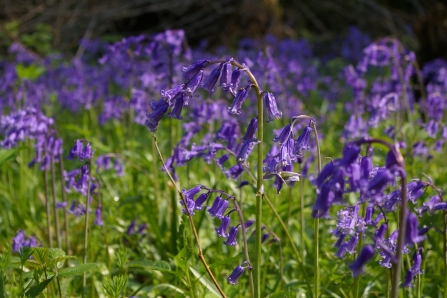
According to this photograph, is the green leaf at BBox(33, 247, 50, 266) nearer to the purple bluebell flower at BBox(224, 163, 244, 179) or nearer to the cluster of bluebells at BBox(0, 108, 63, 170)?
the purple bluebell flower at BBox(224, 163, 244, 179)

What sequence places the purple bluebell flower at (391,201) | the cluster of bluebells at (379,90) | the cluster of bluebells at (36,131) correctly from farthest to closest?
1. the cluster of bluebells at (379,90)
2. the cluster of bluebells at (36,131)
3. the purple bluebell flower at (391,201)

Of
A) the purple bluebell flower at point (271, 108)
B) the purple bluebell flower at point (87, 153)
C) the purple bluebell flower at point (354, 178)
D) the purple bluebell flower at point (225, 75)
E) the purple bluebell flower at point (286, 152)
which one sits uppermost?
the purple bluebell flower at point (225, 75)

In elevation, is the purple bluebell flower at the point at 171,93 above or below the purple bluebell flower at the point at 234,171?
above

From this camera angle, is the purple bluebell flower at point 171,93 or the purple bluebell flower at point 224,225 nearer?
the purple bluebell flower at point 171,93

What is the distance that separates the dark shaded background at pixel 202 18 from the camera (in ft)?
47.5

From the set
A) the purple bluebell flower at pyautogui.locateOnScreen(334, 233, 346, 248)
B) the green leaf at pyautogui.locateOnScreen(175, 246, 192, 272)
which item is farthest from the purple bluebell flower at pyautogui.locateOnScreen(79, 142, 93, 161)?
the purple bluebell flower at pyautogui.locateOnScreen(334, 233, 346, 248)

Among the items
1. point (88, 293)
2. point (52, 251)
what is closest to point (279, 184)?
point (52, 251)

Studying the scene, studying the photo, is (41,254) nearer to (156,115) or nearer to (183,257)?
(183,257)

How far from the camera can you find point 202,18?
16.4m

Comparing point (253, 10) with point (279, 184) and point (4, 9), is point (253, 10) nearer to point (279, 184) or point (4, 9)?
point (4, 9)

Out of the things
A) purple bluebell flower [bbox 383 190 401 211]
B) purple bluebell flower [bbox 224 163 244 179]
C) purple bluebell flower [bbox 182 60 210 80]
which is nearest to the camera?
purple bluebell flower [bbox 383 190 401 211]

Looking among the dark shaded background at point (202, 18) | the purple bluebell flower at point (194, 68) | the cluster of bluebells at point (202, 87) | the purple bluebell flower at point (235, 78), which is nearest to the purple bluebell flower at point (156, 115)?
the cluster of bluebells at point (202, 87)

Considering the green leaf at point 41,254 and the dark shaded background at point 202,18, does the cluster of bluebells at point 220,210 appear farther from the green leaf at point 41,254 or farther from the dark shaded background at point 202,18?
the dark shaded background at point 202,18

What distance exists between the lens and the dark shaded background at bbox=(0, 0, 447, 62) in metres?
14.5
